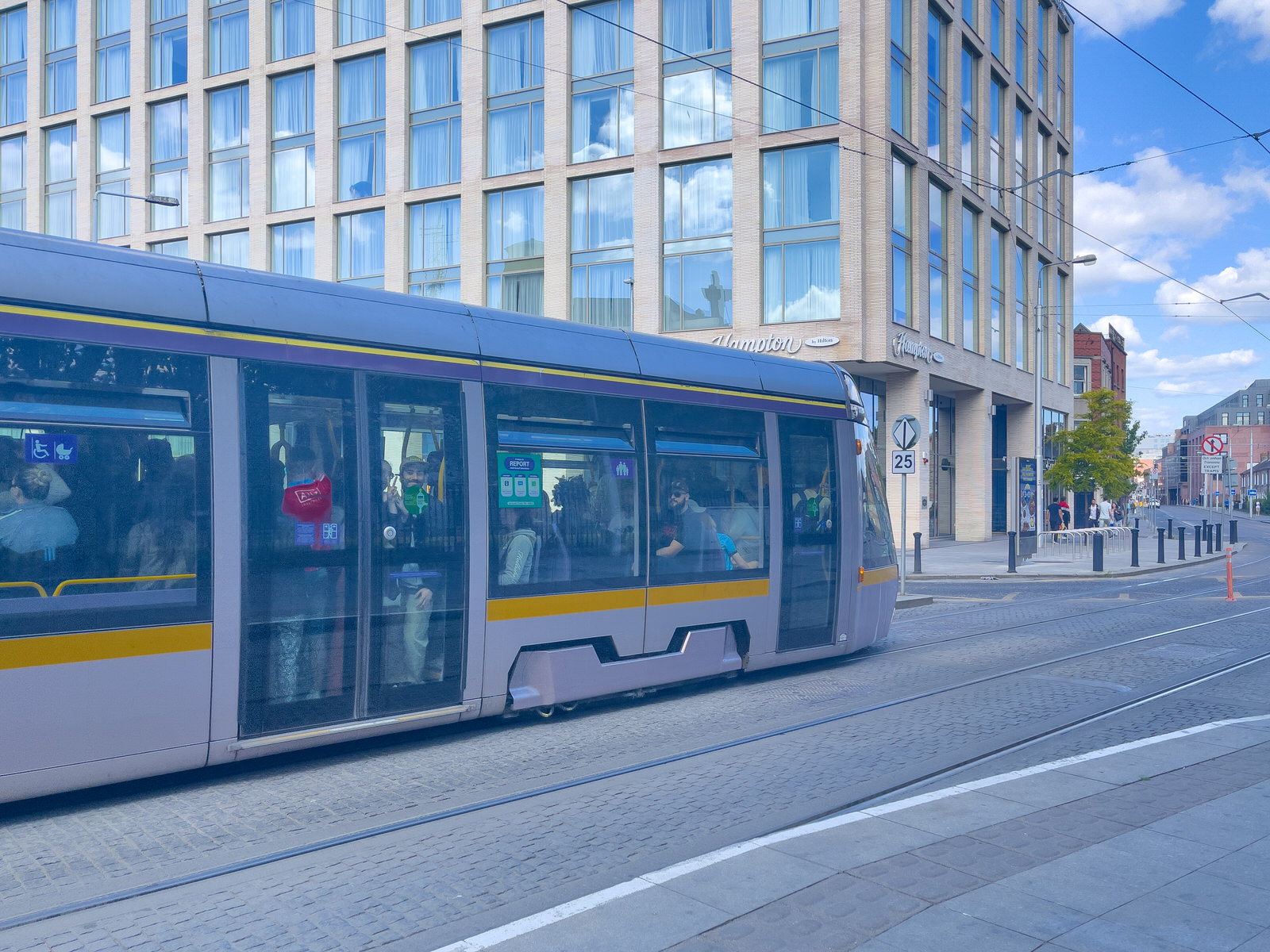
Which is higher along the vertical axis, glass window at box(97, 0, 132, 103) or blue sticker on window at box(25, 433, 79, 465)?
glass window at box(97, 0, 132, 103)

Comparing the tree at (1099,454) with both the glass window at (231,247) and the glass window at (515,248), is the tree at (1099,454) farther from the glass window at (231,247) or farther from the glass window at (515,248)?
the glass window at (231,247)

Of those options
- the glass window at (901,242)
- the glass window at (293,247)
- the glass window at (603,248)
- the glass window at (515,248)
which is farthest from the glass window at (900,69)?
the glass window at (293,247)

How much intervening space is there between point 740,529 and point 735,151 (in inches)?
876

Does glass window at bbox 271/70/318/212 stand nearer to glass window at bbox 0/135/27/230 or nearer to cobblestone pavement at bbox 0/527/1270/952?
glass window at bbox 0/135/27/230

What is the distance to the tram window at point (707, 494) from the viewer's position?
8.12 m

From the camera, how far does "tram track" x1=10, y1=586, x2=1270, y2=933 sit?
13.9 ft

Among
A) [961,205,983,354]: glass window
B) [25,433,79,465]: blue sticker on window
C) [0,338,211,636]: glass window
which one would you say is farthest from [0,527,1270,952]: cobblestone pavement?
[961,205,983,354]: glass window

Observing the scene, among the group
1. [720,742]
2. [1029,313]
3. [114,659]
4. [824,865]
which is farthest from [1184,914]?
[1029,313]

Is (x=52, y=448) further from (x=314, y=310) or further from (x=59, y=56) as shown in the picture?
(x=59, y=56)

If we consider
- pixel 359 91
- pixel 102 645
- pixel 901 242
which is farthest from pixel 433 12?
pixel 102 645

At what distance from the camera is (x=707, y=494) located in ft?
27.8

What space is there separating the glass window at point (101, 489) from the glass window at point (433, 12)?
97.4 feet

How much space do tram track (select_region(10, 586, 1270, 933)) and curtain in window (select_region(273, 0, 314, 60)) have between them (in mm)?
31977

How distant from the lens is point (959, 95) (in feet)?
110
